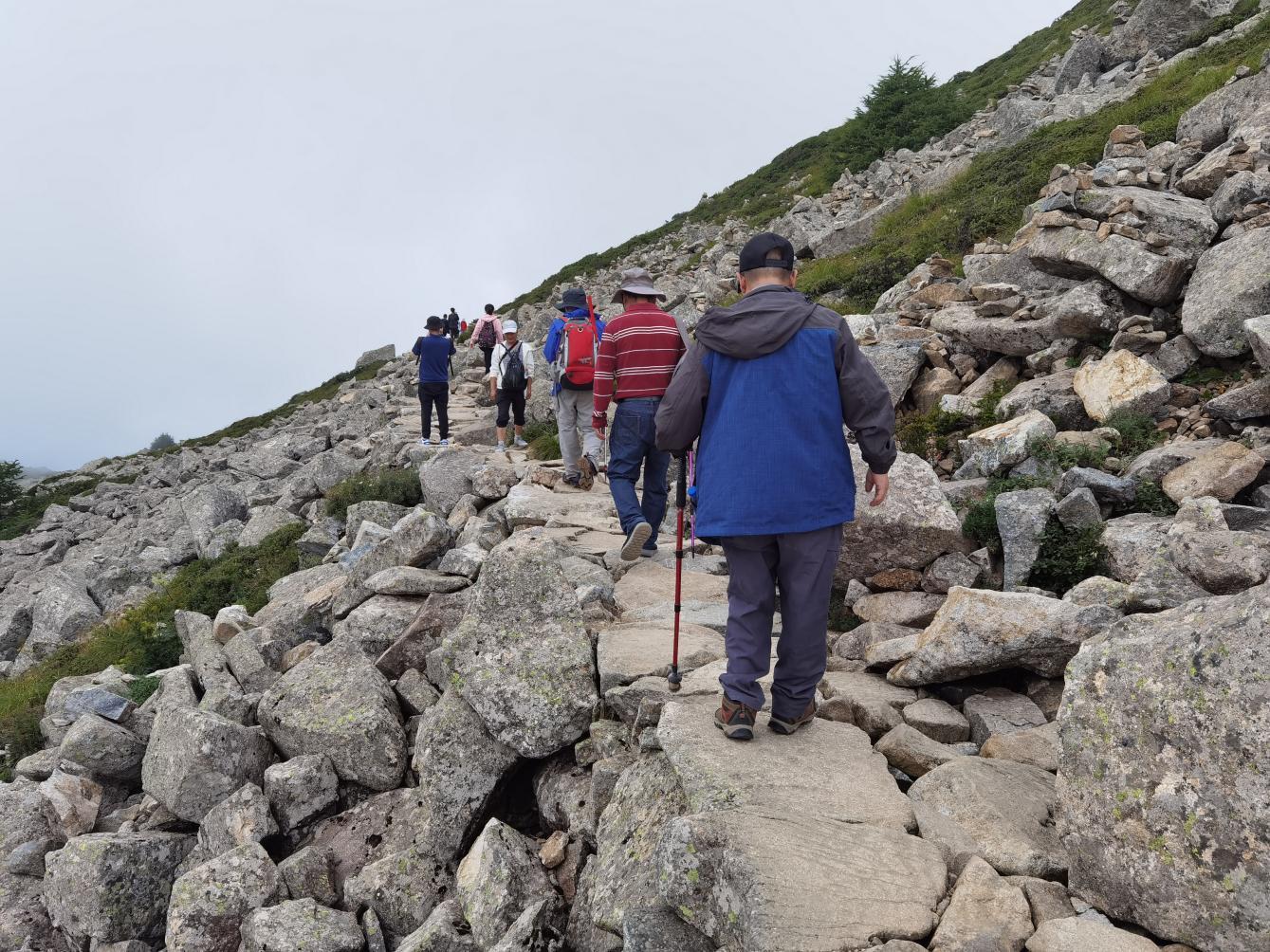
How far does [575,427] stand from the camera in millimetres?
11812

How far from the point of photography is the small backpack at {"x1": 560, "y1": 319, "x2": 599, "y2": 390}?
34.6ft

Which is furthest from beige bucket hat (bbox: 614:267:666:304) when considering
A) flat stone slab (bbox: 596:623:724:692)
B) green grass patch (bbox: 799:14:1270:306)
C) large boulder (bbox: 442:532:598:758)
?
green grass patch (bbox: 799:14:1270:306)

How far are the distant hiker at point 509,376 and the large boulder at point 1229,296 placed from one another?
1042 cm

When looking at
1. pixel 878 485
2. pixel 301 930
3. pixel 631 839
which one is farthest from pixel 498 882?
pixel 878 485

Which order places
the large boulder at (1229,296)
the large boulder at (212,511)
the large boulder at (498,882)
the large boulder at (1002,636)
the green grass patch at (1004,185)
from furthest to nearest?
the large boulder at (212,511) → the green grass patch at (1004,185) → the large boulder at (1229,296) → the large boulder at (1002,636) → the large boulder at (498,882)

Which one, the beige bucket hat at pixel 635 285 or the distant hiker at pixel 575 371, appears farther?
the distant hiker at pixel 575 371

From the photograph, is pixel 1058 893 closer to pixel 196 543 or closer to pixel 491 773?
pixel 491 773

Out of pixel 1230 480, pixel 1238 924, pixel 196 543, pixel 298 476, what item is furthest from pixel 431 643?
pixel 196 543

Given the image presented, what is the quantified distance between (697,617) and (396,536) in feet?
16.3

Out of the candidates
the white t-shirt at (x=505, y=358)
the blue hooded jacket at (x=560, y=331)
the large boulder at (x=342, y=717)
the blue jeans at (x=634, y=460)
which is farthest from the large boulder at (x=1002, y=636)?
the white t-shirt at (x=505, y=358)

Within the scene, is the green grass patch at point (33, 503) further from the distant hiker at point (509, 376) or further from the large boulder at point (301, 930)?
the large boulder at point (301, 930)

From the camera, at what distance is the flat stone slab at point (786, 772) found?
4.02 m

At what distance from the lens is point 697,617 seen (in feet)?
24.2

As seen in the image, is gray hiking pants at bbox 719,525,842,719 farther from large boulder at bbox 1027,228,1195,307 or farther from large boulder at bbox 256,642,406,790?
large boulder at bbox 1027,228,1195,307
